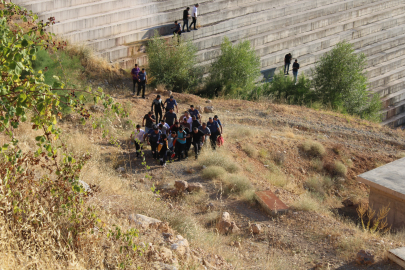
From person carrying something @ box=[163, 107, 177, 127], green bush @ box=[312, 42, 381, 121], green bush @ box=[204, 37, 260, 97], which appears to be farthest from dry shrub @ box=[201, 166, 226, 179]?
green bush @ box=[312, 42, 381, 121]

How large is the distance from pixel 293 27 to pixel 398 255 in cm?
2378

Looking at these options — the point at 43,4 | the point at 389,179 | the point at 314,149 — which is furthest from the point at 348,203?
the point at 43,4

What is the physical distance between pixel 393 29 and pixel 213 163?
29.3m

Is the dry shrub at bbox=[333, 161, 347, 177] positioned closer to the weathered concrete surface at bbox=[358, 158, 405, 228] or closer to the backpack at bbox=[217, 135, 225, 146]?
the weathered concrete surface at bbox=[358, 158, 405, 228]

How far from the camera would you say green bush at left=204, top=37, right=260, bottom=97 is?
2088 centimetres

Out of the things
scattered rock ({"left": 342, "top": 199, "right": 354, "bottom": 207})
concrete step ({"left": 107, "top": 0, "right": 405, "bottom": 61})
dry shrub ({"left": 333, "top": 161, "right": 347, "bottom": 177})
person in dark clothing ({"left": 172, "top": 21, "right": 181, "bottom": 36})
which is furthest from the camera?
concrete step ({"left": 107, "top": 0, "right": 405, "bottom": 61})

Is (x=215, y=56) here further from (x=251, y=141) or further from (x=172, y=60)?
(x=251, y=141)

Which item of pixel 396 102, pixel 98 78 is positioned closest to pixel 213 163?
pixel 98 78

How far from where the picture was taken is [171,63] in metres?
20.0

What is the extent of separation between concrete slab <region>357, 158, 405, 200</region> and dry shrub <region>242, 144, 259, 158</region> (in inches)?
148

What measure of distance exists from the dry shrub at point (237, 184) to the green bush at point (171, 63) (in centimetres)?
1012

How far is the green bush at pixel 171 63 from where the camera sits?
64.6 feet

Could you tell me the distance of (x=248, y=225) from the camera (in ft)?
28.1

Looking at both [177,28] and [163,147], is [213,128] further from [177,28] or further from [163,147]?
[177,28]
